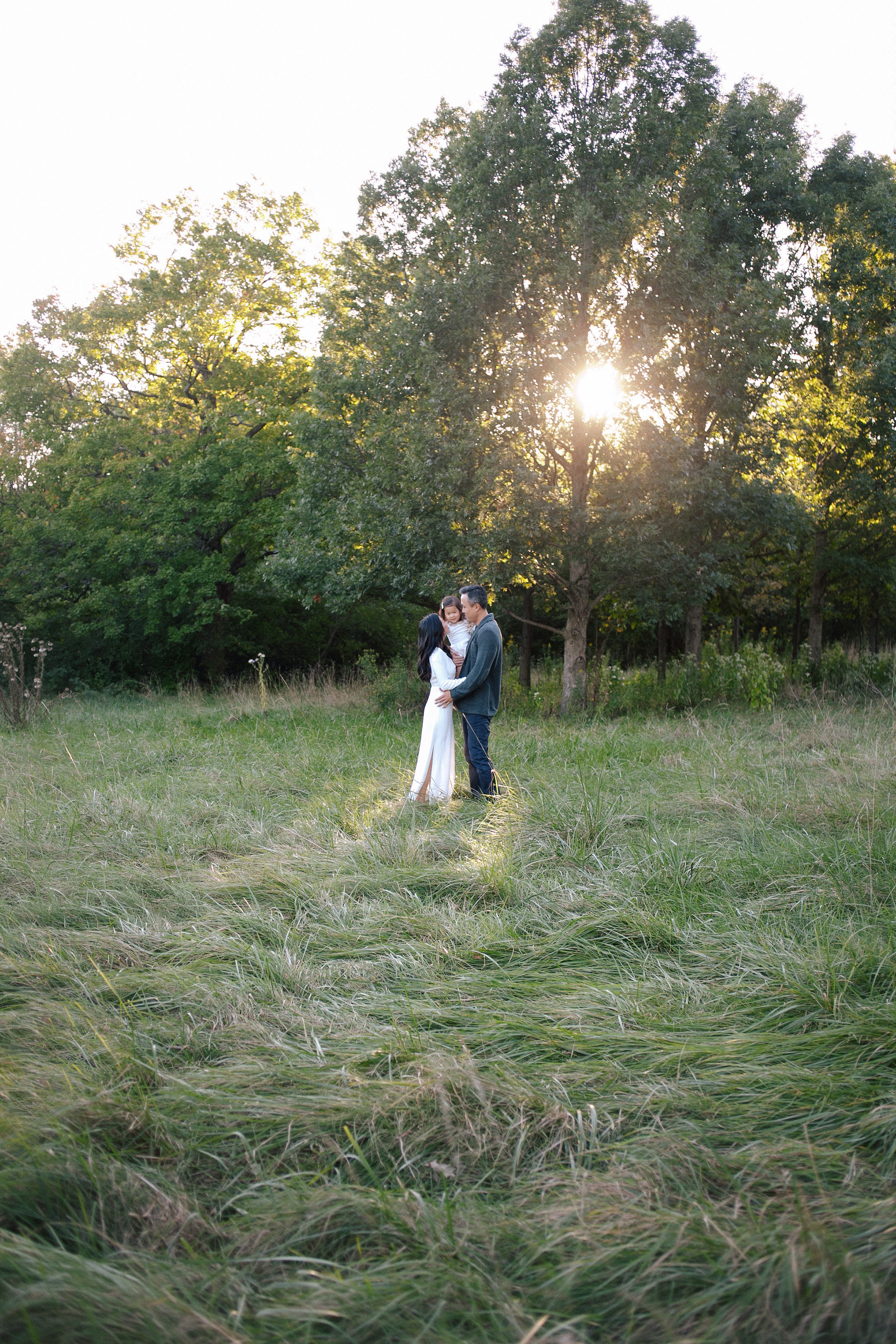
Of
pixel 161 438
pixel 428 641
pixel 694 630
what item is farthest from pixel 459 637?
pixel 161 438

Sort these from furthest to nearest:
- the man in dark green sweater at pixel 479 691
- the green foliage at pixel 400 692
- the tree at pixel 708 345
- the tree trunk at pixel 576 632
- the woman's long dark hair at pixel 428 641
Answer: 1. the green foliage at pixel 400 692
2. the tree trunk at pixel 576 632
3. the tree at pixel 708 345
4. the woman's long dark hair at pixel 428 641
5. the man in dark green sweater at pixel 479 691

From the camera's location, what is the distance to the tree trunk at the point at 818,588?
17641 millimetres

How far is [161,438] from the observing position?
20672 mm

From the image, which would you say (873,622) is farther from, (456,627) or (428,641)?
(428,641)

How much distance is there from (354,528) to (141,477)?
313 inches

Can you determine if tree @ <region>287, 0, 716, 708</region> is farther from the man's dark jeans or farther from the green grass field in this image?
the green grass field

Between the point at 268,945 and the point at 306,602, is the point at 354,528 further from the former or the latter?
the point at 268,945

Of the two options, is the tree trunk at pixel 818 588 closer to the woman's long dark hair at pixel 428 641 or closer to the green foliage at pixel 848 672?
the green foliage at pixel 848 672

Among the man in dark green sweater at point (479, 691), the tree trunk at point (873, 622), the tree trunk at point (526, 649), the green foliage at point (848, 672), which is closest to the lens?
the man in dark green sweater at point (479, 691)

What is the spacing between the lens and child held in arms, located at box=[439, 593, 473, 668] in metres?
7.53

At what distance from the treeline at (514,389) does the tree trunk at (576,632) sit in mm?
65

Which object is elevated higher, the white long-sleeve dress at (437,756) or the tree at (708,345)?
the tree at (708,345)

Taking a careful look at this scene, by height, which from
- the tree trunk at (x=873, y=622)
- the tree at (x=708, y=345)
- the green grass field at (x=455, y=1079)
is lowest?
the green grass field at (x=455, y=1079)

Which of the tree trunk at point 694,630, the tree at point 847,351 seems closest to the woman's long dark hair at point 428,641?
the tree trunk at point 694,630
